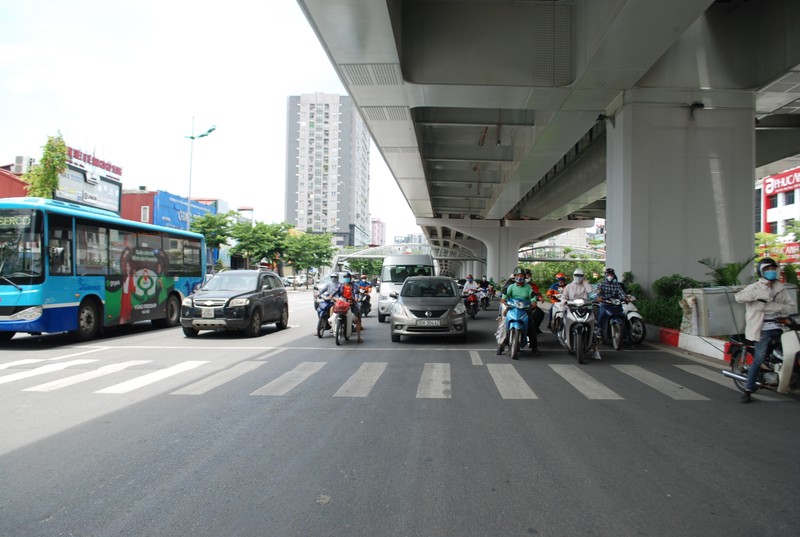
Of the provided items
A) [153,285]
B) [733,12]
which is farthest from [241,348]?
[733,12]

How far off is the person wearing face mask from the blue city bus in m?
12.7

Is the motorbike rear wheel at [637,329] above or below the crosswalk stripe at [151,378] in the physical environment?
above

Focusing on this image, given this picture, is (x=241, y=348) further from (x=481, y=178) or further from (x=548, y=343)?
(x=481, y=178)

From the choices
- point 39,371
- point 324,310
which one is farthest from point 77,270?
point 324,310

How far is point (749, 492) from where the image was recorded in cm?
392

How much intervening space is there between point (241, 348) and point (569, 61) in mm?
9924

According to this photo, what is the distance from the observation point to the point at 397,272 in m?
21.3

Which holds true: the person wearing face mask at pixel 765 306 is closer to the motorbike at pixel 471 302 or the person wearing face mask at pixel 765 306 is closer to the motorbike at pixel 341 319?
the motorbike at pixel 341 319

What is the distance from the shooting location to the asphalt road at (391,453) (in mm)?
3467

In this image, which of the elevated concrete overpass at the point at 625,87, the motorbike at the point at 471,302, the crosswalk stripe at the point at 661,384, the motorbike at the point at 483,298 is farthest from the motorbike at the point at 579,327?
the motorbike at the point at 483,298

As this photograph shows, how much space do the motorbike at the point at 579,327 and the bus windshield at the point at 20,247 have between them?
10.8 m

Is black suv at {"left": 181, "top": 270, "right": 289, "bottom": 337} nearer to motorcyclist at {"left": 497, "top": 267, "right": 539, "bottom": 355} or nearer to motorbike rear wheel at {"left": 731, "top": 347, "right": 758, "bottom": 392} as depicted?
motorcyclist at {"left": 497, "top": 267, "right": 539, "bottom": 355}

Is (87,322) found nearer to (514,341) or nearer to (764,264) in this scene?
(514,341)

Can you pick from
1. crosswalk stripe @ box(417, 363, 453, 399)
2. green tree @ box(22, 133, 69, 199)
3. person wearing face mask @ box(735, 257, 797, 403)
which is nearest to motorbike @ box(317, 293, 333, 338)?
crosswalk stripe @ box(417, 363, 453, 399)
